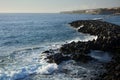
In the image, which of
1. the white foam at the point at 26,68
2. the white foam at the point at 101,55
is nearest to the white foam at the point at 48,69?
A: the white foam at the point at 26,68

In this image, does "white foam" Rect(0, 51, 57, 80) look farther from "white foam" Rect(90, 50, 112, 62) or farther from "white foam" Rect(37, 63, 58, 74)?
"white foam" Rect(90, 50, 112, 62)

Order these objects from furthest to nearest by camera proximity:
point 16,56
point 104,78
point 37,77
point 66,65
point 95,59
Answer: point 16,56 → point 95,59 → point 66,65 → point 37,77 → point 104,78

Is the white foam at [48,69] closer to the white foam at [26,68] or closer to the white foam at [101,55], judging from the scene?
the white foam at [26,68]

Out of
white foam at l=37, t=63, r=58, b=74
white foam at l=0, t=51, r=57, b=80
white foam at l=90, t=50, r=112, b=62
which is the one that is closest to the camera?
white foam at l=0, t=51, r=57, b=80

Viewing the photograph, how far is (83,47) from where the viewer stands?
25031 millimetres

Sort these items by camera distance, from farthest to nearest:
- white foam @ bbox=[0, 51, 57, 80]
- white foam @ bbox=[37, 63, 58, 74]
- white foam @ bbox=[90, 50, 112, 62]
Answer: white foam @ bbox=[90, 50, 112, 62], white foam @ bbox=[37, 63, 58, 74], white foam @ bbox=[0, 51, 57, 80]

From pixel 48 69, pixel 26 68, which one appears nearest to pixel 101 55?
pixel 48 69

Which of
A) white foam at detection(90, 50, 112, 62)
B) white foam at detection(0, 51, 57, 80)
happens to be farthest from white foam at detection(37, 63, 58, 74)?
white foam at detection(90, 50, 112, 62)

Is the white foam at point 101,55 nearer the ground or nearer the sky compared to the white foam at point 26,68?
nearer the ground

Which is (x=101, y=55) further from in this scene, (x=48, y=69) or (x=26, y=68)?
(x=26, y=68)

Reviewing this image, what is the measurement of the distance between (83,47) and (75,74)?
7951 mm

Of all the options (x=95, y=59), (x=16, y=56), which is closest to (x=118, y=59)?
(x=95, y=59)

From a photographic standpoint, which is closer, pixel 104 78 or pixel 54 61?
pixel 104 78

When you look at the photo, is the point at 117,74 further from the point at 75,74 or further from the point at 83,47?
the point at 83,47
